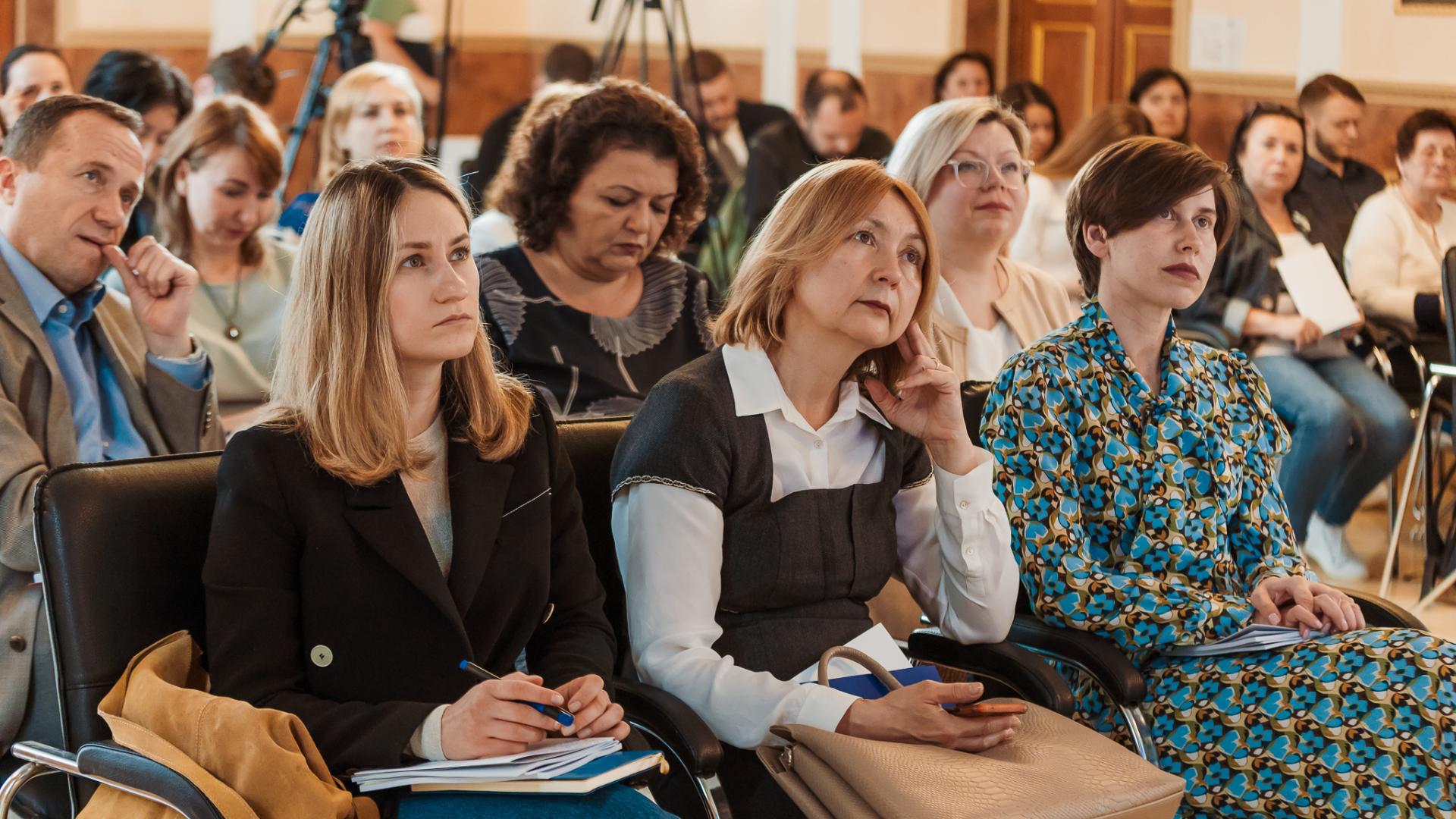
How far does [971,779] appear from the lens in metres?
1.64

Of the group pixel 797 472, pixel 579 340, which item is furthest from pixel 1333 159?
pixel 797 472

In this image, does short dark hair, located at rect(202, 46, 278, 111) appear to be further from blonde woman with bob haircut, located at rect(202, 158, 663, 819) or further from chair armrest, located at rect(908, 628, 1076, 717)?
chair armrest, located at rect(908, 628, 1076, 717)

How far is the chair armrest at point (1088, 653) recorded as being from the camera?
1.96 meters

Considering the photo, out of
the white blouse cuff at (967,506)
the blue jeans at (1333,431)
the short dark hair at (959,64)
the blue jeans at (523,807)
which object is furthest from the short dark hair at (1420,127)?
the blue jeans at (523,807)

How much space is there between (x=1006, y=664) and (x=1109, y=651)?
15cm

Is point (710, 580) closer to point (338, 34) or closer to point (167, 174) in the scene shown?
point (167, 174)

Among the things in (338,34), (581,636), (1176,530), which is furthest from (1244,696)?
(338,34)

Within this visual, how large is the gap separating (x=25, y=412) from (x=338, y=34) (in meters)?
4.24

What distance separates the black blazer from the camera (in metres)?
1.63

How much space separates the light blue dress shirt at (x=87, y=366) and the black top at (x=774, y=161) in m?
3.43

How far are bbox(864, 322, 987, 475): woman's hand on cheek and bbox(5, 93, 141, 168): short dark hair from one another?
133 cm

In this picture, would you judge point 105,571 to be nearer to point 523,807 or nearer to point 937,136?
point 523,807

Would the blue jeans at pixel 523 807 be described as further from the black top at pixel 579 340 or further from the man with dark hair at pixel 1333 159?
the man with dark hair at pixel 1333 159

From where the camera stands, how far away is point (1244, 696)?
6.83 feet
